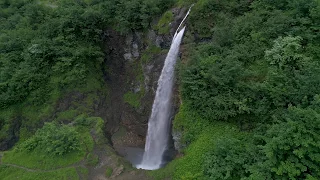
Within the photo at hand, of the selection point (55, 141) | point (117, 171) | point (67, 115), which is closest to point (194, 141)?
point (117, 171)

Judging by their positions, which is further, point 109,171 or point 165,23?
point 165,23

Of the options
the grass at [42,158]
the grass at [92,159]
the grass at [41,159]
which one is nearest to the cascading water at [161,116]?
the grass at [92,159]

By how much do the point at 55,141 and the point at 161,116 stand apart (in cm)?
710

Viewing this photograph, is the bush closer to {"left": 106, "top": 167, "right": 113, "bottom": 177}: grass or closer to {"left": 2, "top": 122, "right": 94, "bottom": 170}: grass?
{"left": 2, "top": 122, "right": 94, "bottom": 170}: grass

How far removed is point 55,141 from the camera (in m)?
14.2

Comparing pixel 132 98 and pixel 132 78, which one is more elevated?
pixel 132 78

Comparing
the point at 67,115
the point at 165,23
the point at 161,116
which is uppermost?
the point at 165,23

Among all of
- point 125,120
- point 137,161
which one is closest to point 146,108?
point 125,120

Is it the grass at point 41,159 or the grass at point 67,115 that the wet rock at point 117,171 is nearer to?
the grass at point 41,159

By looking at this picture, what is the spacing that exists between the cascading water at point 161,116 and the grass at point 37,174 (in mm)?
4674

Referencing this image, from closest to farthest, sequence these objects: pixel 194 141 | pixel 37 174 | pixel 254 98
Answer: pixel 254 98
pixel 194 141
pixel 37 174

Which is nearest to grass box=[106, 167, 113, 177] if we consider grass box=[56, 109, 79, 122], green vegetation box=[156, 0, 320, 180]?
green vegetation box=[156, 0, 320, 180]

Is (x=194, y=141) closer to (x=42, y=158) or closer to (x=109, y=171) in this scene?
(x=109, y=171)

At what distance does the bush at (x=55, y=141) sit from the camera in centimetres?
1437
